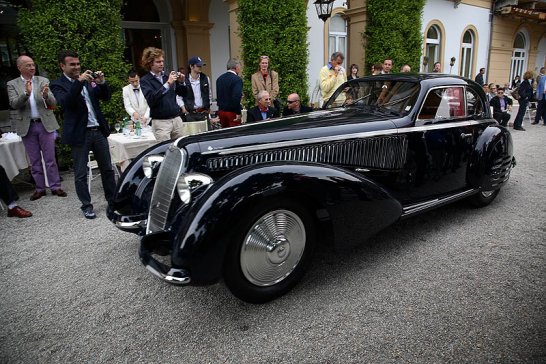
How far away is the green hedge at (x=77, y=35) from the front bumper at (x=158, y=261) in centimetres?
516

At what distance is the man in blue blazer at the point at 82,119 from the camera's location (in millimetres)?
4105

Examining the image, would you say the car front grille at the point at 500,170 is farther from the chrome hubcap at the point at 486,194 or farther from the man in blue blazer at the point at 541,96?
the man in blue blazer at the point at 541,96

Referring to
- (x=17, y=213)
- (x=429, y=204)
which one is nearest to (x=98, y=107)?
(x=17, y=213)

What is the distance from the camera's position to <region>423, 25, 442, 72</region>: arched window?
14527 mm

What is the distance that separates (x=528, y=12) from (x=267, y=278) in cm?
2037

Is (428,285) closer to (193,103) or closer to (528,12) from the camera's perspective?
(193,103)

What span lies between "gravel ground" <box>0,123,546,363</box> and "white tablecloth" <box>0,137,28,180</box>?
173 centimetres

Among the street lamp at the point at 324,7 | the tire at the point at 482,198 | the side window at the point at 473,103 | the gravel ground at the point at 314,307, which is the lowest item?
the gravel ground at the point at 314,307

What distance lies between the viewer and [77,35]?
6.27m

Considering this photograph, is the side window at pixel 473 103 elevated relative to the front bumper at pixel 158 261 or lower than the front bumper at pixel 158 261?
elevated

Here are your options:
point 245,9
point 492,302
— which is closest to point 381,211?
point 492,302

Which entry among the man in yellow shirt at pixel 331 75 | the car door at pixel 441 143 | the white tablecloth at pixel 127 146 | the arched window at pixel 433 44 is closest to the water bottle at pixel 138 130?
the white tablecloth at pixel 127 146

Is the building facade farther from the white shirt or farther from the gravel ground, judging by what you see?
the gravel ground

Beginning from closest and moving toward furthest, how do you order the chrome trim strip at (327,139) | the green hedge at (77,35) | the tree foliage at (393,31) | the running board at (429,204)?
the chrome trim strip at (327,139)
the running board at (429,204)
the green hedge at (77,35)
the tree foliage at (393,31)
